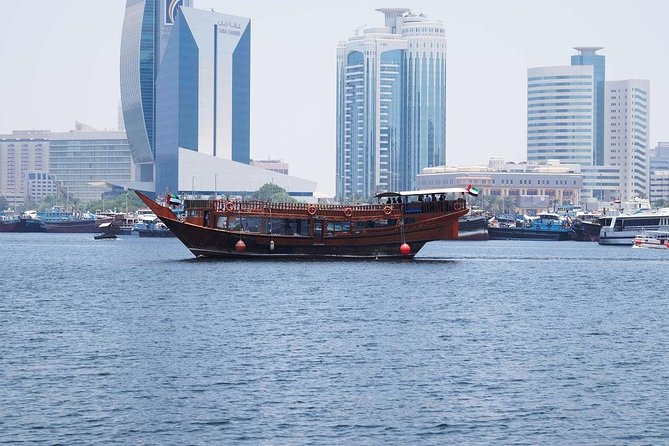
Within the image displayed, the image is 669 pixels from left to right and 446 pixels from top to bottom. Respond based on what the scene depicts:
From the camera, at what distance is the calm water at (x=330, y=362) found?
47.7 metres

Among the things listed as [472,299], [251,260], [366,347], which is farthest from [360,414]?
[251,260]

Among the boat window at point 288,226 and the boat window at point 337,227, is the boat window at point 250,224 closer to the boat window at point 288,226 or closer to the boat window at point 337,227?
the boat window at point 288,226

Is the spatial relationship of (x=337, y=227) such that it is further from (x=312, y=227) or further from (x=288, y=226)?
(x=288, y=226)

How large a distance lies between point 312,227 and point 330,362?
70.3 meters

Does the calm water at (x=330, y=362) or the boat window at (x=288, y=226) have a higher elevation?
the boat window at (x=288, y=226)

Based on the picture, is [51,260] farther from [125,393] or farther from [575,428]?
[575,428]

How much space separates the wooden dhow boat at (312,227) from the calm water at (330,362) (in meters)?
22.1

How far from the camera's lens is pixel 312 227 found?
130875mm

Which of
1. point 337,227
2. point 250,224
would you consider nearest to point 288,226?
point 250,224

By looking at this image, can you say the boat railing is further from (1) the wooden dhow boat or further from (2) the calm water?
(2) the calm water

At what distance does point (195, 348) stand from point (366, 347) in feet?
26.3

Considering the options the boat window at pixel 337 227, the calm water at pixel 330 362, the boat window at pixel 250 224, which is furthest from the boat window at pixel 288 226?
the calm water at pixel 330 362

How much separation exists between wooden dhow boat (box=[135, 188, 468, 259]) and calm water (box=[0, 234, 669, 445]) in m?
22.1

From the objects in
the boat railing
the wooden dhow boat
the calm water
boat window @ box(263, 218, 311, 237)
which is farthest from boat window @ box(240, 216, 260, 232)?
the calm water
